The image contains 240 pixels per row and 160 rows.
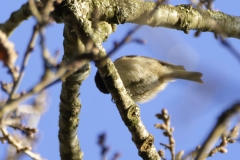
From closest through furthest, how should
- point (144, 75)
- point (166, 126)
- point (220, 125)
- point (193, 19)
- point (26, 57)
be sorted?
point (220, 125)
point (26, 57)
point (166, 126)
point (193, 19)
point (144, 75)

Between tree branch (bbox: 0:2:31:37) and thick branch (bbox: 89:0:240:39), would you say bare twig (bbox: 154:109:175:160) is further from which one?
tree branch (bbox: 0:2:31:37)

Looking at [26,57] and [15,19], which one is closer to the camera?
[26,57]

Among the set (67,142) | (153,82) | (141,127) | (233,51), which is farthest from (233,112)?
(153,82)

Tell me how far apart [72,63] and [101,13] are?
2337 millimetres

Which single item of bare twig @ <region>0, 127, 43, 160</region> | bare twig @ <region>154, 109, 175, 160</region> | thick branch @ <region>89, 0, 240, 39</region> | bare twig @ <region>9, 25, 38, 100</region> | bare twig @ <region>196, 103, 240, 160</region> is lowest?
bare twig @ <region>154, 109, 175, 160</region>

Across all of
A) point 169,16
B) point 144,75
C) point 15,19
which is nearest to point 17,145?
point 169,16

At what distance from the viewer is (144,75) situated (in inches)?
219

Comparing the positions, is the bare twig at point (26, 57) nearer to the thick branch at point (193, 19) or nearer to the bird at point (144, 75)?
the thick branch at point (193, 19)

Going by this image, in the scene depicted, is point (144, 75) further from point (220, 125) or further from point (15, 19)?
point (220, 125)

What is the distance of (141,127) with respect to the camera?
3.31 meters

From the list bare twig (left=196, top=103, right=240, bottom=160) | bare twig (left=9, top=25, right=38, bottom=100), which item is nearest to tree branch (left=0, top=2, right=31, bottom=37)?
bare twig (left=9, top=25, right=38, bottom=100)

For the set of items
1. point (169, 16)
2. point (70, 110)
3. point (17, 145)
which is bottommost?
point (17, 145)

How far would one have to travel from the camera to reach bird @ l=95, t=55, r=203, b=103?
17.9ft

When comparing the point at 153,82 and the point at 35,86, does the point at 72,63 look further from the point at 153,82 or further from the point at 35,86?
the point at 153,82
